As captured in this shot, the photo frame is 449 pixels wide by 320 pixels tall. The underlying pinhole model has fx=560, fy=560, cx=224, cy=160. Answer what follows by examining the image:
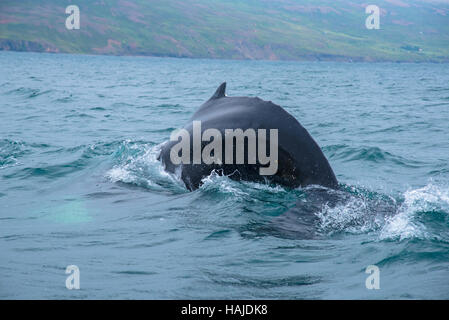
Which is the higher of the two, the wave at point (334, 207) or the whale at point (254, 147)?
the whale at point (254, 147)

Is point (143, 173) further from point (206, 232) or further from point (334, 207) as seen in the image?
point (334, 207)

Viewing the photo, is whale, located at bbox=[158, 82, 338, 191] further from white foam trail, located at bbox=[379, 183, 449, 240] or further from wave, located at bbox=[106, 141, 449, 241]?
white foam trail, located at bbox=[379, 183, 449, 240]

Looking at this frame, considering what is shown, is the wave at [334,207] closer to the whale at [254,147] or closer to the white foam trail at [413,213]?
the white foam trail at [413,213]

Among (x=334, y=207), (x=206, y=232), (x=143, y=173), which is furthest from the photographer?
(x=143, y=173)

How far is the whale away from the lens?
24.6ft

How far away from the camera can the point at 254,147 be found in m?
7.52

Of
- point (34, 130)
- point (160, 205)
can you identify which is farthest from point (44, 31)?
point (160, 205)

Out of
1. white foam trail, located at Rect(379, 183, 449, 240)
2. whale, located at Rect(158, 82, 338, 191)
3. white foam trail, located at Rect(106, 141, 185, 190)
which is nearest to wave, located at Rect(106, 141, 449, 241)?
white foam trail, located at Rect(379, 183, 449, 240)

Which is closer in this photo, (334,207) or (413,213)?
(334,207)

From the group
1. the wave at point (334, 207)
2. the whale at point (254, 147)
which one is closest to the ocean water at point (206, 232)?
the wave at point (334, 207)

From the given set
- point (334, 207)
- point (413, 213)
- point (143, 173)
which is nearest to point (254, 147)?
point (334, 207)

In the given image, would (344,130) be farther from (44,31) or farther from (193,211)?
(44,31)

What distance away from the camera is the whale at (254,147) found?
7.51m
